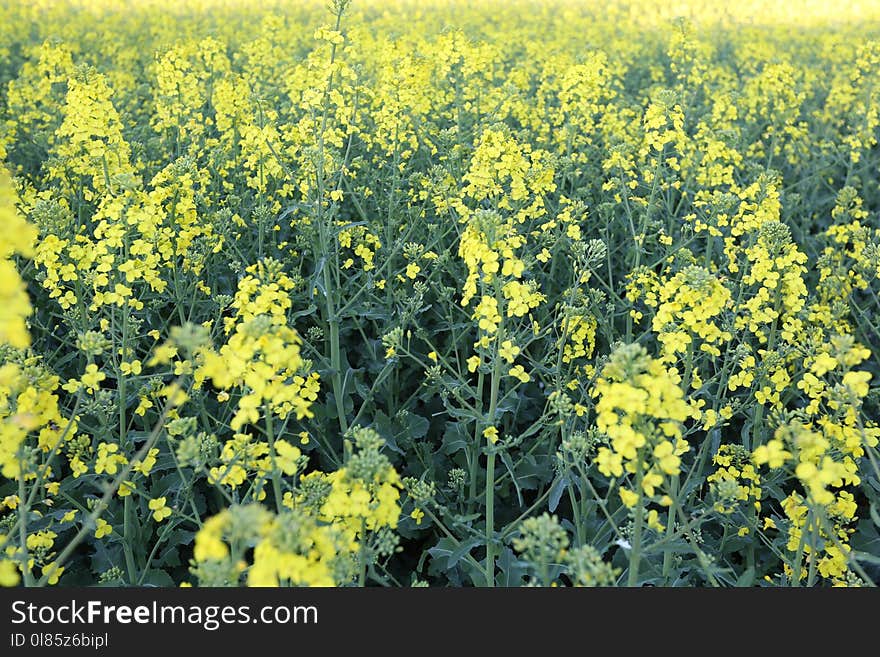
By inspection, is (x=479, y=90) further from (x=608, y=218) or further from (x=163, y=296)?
(x=163, y=296)

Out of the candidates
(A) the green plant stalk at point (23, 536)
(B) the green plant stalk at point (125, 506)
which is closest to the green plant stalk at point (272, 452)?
(A) the green plant stalk at point (23, 536)

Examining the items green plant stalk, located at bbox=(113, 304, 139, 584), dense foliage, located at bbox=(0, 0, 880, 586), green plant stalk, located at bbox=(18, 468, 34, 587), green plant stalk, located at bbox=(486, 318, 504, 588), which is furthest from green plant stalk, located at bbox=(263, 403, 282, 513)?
green plant stalk, located at bbox=(113, 304, 139, 584)

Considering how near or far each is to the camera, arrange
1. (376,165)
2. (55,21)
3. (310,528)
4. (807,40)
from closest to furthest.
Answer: (310,528)
(376,165)
(807,40)
(55,21)

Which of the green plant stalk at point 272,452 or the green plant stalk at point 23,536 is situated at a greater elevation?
the green plant stalk at point 272,452

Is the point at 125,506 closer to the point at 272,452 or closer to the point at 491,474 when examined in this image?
the point at 272,452

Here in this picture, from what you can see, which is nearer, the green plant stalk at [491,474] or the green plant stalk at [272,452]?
the green plant stalk at [272,452]

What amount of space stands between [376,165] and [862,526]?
12.8 ft

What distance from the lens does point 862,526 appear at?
13.5ft

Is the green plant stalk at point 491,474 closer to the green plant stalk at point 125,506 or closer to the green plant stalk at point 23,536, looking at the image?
the green plant stalk at point 125,506

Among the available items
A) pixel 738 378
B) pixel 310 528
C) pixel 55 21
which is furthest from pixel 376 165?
pixel 55 21

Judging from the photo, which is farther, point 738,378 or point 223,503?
point 223,503

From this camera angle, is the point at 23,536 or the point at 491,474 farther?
the point at 491,474

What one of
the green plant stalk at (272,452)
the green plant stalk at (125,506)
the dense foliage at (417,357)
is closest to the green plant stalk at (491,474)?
the dense foliage at (417,357)

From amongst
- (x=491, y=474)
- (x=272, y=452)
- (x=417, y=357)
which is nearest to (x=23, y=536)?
(x=272, y=452)
